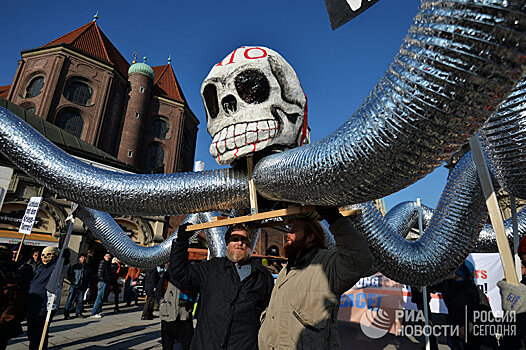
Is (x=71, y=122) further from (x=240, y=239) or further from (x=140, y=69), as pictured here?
(x=240, y=239)

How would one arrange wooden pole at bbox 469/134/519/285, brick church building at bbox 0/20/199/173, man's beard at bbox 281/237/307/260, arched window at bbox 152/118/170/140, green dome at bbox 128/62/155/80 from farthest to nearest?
arched window at bbox 152/118/170/140, green dome at bbox 128/62/155/80, brick church building at bbox 0/20/199/173, man's beard at bbox 281/237/307/260, wooden pole at bbox 469/134/519/285

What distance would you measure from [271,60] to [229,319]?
5.37ft

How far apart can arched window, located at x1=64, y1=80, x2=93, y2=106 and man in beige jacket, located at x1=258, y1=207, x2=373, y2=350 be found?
23352 mm

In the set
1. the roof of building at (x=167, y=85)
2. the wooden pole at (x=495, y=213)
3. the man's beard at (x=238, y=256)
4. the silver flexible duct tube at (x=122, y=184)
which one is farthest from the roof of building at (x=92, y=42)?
the wooden pole at (x=495, y=213)

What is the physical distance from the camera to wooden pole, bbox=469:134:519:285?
138cm

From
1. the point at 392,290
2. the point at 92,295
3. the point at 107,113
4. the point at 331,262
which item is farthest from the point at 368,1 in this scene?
the point at 107,113

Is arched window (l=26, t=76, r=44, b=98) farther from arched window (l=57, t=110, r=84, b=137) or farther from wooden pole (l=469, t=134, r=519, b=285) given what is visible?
wooden pole (l=469, t=134, r=519, b=285)

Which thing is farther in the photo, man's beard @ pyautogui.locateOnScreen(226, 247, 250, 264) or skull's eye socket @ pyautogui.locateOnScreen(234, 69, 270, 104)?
man's beard @ pyautogui.locateOnScreen(226, 247, 250, 264)

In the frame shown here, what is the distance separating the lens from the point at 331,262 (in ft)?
4.93

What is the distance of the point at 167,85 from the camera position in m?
29.2

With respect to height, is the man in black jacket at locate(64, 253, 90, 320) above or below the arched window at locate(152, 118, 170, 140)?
below

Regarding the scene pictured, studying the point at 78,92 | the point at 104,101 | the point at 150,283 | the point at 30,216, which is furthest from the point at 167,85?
the point at 30,216

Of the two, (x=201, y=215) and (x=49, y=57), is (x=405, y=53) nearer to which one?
(x=201, y=215)

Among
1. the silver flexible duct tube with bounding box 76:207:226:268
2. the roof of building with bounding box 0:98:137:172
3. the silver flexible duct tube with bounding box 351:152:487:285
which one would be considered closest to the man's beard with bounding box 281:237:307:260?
the silver flexible duct tube with bounding box 351:152:487:285
